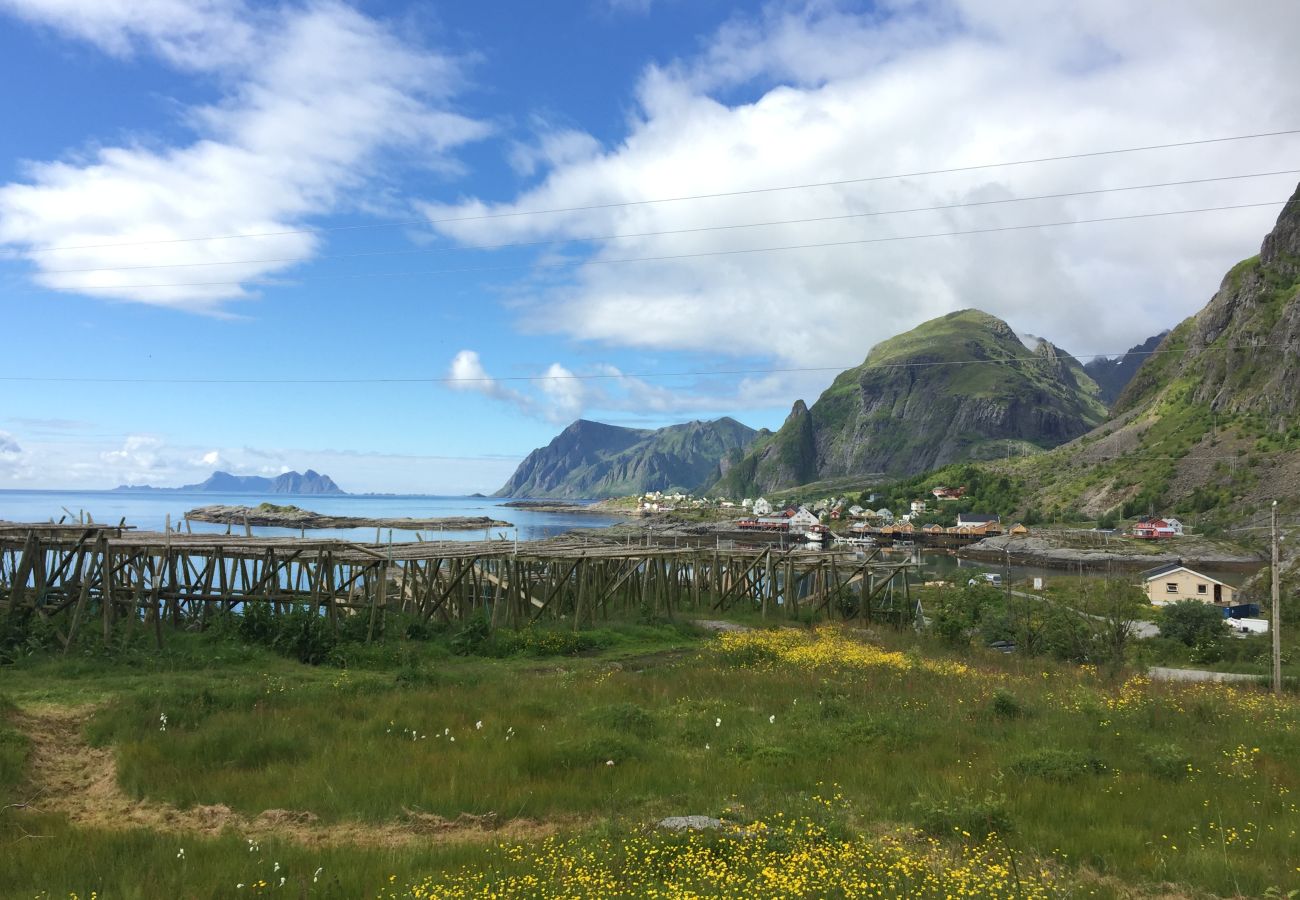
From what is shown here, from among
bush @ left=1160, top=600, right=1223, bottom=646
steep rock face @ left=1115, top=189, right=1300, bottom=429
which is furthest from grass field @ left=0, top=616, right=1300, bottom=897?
steep rock face @ left=1115, top=189, right=1300, bottom=429

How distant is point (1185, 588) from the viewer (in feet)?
199

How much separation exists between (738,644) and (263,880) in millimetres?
16258

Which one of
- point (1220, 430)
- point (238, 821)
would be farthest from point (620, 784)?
point (1220, 430)

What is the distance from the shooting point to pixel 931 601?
5491cm

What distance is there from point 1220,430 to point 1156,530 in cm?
3497

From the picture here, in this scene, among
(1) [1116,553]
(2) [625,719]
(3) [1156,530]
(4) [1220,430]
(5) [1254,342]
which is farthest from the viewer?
(5) [1254,342]

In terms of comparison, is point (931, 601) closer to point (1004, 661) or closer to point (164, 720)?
point (1004, 661)

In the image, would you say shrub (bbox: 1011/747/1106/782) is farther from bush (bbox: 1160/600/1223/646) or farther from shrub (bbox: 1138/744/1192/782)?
bush (bbox: 1160/600/1223/646)

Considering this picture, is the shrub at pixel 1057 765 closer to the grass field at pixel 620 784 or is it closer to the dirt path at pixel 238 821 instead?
the grass field at pixel 620 784

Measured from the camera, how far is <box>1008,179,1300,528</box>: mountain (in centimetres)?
11069

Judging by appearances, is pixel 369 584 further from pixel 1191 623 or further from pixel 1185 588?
pixel 1185 588

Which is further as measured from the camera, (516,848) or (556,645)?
(556,645)

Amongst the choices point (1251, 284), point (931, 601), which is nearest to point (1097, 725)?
point (931, 601)

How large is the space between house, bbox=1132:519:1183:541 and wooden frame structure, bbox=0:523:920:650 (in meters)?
81.9
